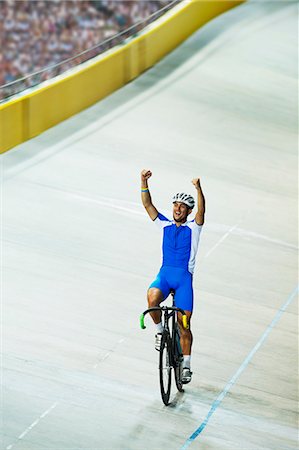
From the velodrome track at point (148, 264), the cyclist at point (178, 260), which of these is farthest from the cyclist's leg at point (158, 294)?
the velodrome track at point (148, 264)

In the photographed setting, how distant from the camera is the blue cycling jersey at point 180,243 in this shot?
30.6 ft

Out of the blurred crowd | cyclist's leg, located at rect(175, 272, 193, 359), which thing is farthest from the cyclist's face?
the blurred crowd

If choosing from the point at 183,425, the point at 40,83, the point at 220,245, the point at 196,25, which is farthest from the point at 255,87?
the point at 183,425

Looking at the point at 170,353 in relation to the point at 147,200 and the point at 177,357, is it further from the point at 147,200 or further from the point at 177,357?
the point at 147,200

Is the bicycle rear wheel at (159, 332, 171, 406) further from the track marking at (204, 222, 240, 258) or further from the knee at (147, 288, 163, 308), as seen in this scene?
the track marking at (204, 222, 240, 258)

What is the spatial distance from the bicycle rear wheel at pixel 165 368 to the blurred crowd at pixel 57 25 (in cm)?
1650

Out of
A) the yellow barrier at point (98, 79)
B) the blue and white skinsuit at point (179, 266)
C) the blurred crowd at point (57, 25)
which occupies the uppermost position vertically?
the blue and white skinsuit at point (179, 266)

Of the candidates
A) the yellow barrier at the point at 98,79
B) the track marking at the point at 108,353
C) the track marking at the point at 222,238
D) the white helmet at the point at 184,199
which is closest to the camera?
the white helmet at the point at 184,199

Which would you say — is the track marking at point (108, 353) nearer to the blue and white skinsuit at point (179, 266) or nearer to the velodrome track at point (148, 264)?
the velodrome track at point (148, 264)

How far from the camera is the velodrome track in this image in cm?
950

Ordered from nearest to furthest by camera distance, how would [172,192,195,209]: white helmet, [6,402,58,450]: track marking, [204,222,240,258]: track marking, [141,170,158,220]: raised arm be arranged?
[6,402,58,450]: track marking
[172,192,195,209]: white helmet
[141,170,158,220]: raised arm
[204,222,240,258]: track marking

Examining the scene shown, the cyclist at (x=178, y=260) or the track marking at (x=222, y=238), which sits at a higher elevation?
the cyclist at (x=178, y=260)

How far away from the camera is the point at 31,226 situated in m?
13.5

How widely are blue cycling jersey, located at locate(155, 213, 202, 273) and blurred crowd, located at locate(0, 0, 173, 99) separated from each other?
1646 centimetres
